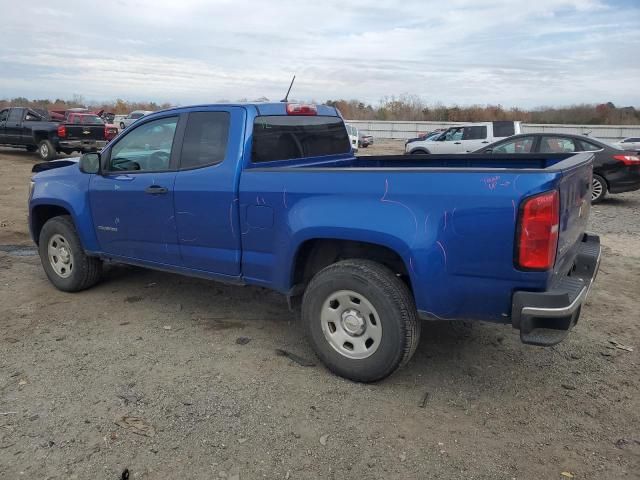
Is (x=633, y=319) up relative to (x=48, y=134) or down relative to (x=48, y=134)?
down

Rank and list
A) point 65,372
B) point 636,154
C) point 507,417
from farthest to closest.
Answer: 1. point 636,154
2. point 65,372
3. point 507,417

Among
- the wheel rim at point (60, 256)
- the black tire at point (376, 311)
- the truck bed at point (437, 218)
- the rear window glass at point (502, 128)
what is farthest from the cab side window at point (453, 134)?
the black tire at point (376, 311)

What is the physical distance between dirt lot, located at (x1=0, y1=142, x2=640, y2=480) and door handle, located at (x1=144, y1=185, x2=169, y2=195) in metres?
1.15

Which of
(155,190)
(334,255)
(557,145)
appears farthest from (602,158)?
(155,190)

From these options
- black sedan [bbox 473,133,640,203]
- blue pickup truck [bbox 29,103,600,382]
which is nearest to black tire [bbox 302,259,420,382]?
blue pickup truck [bbox 29,103,600,382]

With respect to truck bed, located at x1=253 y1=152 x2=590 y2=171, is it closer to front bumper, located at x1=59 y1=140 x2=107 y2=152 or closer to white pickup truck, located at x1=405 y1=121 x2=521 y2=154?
white pickup truck, located at x1=405 y1=121 x2=521 y2=154

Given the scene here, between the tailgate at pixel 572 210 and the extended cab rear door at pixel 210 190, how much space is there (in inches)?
85.9

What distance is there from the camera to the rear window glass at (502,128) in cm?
1848

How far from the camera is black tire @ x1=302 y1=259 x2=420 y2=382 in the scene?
3377 mm

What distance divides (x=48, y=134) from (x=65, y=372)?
1693cm

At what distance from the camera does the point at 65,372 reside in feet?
12.5

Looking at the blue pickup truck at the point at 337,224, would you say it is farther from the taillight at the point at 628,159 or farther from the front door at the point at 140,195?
the taillight at the point at 628,159

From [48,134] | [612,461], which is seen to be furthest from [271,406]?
[48,134]

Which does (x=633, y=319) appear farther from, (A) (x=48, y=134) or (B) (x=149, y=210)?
(A) (x=48, y=134)
